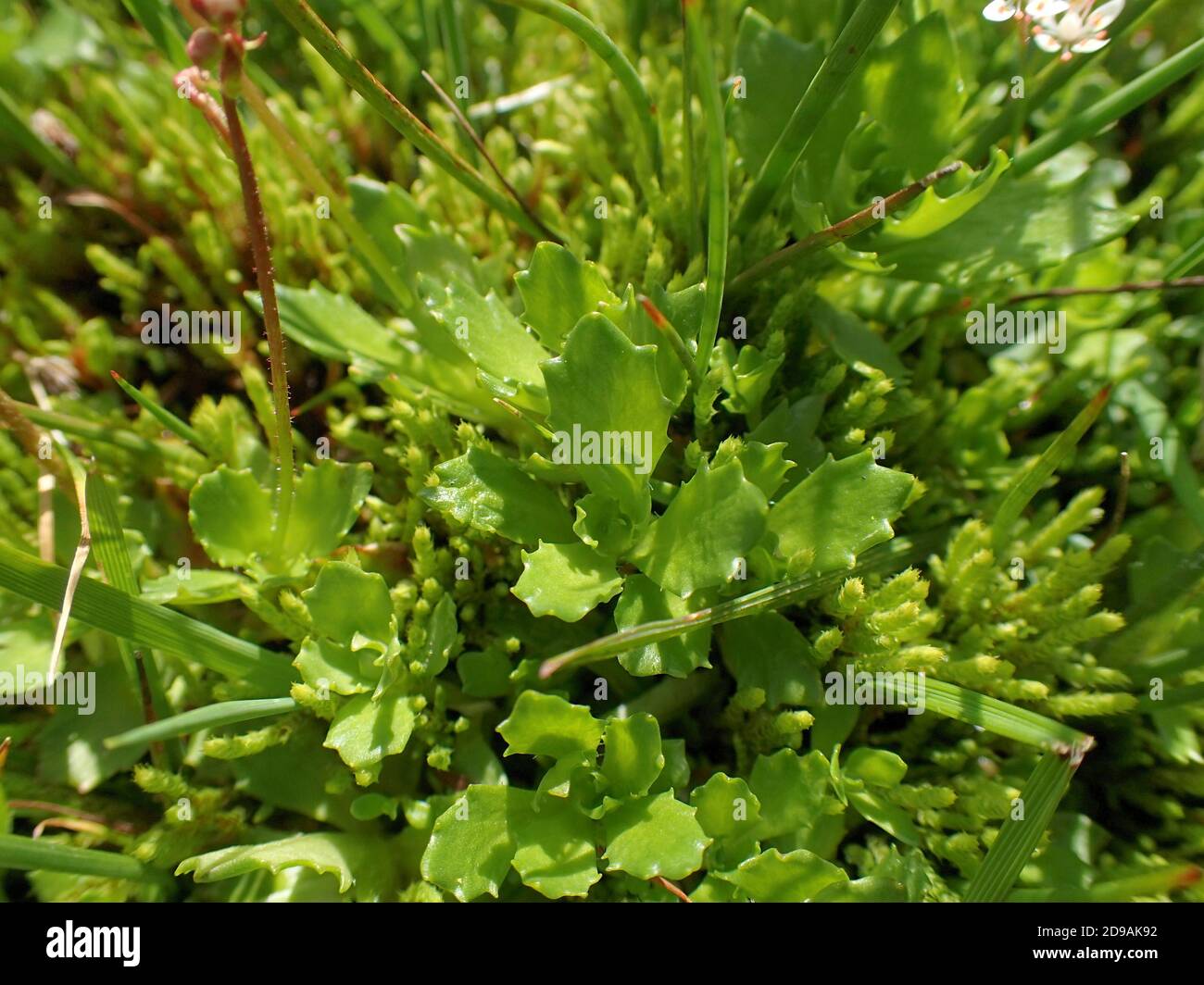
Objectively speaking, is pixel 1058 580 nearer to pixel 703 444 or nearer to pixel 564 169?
pixel 703 444

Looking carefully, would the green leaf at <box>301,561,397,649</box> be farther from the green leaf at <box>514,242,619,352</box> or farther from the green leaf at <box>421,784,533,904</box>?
the green leaf at <box>514,242,619,352</box>

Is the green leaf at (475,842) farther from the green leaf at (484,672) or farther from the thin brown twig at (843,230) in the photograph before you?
the thin brown twig at (843,230)

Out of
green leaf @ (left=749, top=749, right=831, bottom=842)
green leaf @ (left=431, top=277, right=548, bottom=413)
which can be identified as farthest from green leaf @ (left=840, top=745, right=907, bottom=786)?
green leaf @ (left=431, top=277, right=548, bottom=413)

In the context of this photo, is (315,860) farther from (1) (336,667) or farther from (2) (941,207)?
(2) (941,207)

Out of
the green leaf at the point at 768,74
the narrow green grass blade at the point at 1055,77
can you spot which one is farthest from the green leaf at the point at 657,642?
the narrow green grass blade at the point at 1055,77

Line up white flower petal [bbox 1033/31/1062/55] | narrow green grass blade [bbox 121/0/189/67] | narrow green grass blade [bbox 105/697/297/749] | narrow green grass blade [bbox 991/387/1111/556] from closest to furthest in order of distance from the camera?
narrow green grass blade [bbox 105/697/297/749] → narrow green grass blade [bbox 991/387/1111/556] → white flower petal [bbox 1033/31/1062/55] → narrow green grass blade [bbox 121/0/189/67]
